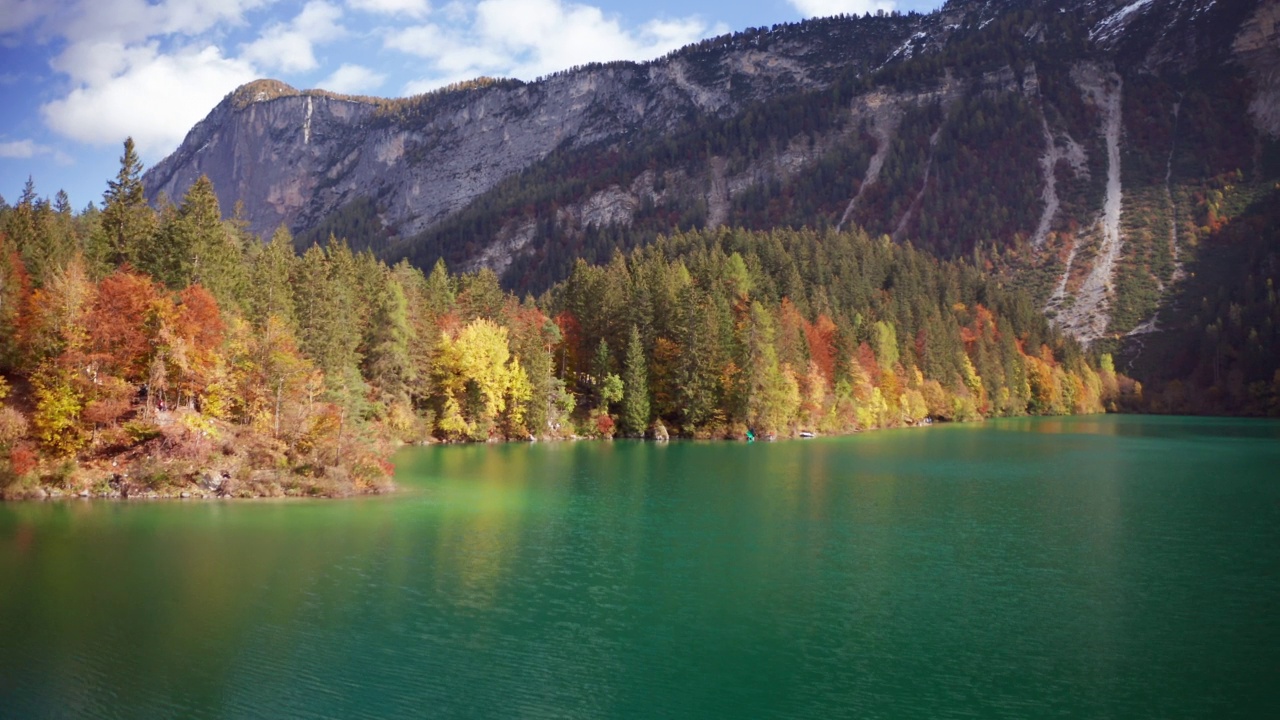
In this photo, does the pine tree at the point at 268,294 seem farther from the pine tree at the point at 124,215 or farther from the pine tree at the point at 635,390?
the pine tree at the point at 635,390

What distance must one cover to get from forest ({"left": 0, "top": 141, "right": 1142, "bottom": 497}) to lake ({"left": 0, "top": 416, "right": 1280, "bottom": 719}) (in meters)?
4.69

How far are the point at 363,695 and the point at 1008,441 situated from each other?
263 ft

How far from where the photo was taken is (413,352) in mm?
79438

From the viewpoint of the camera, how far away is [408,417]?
251ft

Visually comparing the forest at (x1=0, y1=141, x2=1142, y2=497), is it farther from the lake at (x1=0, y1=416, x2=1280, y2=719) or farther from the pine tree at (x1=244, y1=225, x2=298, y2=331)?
the lake at (x1=0, y1=416, x2=1280, y2=719)

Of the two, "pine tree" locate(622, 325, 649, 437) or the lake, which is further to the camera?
"pine tree" locate(622, 325, 649, 437)

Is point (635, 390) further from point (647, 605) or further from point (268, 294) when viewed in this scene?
point (647, 605)

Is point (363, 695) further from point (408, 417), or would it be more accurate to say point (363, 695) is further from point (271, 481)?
point (408, 417)

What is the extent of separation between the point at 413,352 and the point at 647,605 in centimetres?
5745

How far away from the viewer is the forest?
44.1 metres

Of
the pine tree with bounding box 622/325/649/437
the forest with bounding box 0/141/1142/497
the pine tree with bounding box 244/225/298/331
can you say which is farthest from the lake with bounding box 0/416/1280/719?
the pine tree with bounding box 622/325/649/437

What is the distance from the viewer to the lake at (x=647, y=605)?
754 inches

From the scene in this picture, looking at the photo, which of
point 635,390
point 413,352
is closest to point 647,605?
point 413,352

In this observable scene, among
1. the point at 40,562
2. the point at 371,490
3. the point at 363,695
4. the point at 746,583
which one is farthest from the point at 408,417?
the point at 363,695
